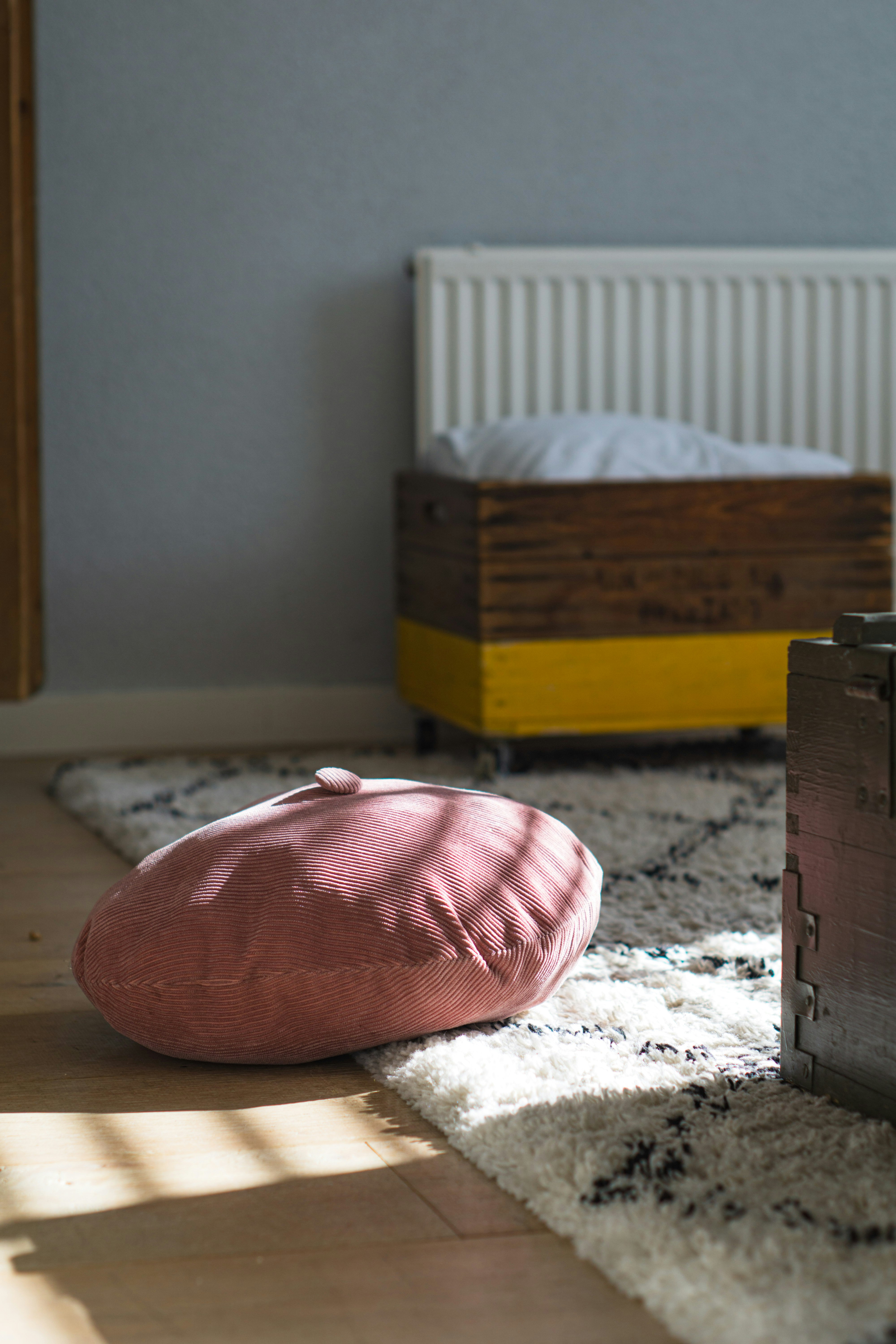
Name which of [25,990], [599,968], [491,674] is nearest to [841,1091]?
[599,968]

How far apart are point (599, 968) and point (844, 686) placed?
1.57 ft

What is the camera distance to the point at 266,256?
2816mm

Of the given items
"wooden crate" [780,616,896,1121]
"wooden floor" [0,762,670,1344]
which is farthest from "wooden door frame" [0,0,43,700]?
"wooden crate" [780,616,896,1121]

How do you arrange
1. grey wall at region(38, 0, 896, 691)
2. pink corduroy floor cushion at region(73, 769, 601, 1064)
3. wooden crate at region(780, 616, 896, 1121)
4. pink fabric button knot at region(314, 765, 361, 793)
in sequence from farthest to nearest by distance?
grey wall at region(38, 0, 896, 691) < pink fabric button knot at region(314, 765, 361, 793) < pink corduroy floor cushion at region(73, 769, 601, 1064) < wooden crate at region(780, 616, 896, 1121)

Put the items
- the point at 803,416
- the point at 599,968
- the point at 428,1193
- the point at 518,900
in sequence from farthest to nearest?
the point at 803,416, the point at 599,968, the point at 518,900, the point at 428,1193

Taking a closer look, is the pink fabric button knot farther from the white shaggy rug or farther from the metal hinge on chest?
the metal hinge on chest

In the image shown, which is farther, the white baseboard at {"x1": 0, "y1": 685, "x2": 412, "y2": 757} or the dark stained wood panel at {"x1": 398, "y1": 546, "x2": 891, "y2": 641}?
the white baseboard at {"x1": 0, "y1": 685, "x2": 412, "y2": 757}

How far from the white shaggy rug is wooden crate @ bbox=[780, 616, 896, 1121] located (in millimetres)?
37

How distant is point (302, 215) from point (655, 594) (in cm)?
107

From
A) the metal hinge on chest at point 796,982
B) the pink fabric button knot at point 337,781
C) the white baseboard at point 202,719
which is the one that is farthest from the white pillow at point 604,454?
the metal hinge on chest at point 796,982

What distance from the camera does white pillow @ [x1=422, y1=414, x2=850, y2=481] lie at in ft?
7.97

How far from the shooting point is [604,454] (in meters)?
2.46

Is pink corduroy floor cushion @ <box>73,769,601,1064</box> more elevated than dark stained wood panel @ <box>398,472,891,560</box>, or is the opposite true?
dark stained wood panel @ <box>398,472,891,560</box>

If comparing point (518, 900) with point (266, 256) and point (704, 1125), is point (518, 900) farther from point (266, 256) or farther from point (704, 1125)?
point (266, 256)
